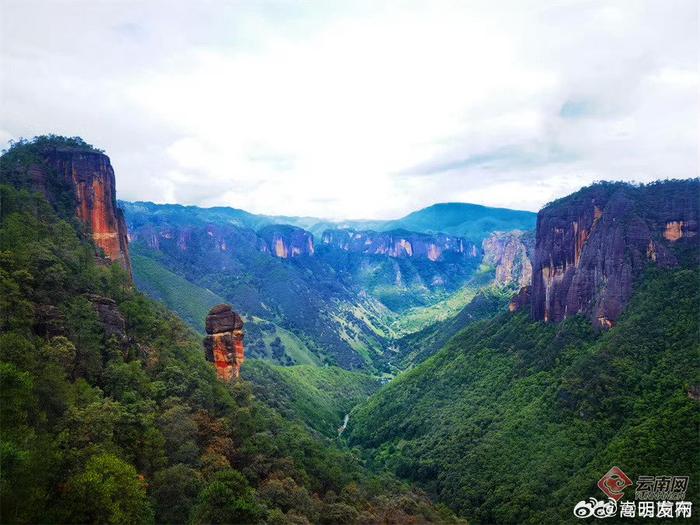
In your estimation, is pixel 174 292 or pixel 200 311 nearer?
pixel 200 311

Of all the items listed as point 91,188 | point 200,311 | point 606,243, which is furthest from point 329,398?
point 91,188

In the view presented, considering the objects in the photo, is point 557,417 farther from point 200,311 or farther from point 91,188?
point 200,311

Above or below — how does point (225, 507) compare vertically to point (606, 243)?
below

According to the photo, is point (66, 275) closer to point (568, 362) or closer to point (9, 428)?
point (9, 428)

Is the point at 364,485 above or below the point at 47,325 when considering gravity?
below

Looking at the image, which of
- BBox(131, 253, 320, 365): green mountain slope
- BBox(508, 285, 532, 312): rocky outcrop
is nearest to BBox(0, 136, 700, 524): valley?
BBox(508, 285, 532, 312): rocky outcrop

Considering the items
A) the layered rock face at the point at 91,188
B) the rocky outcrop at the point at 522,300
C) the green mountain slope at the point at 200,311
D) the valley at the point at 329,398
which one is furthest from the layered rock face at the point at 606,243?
the green mountain slope at the point at 200,311

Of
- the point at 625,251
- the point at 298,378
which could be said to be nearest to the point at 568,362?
the point at 625,251
